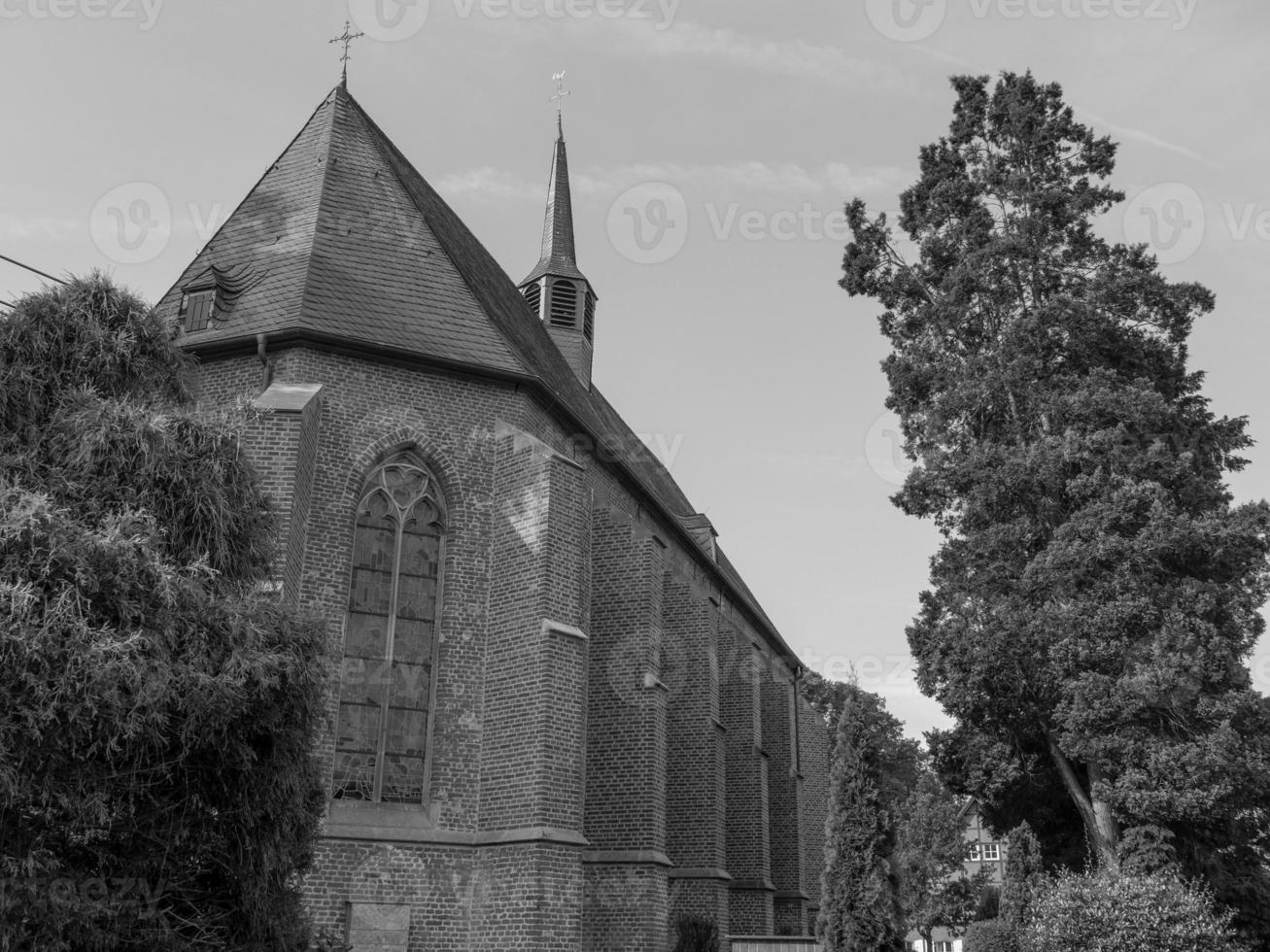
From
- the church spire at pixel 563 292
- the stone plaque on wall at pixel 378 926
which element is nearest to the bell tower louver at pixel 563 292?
the church spire at pixel 563 292

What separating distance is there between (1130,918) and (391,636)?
10.3m

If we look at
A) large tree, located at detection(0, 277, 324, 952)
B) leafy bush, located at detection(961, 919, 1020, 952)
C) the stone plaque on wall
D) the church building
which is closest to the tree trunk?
leafy bush, located at detection(961, 919, 1020, 952)

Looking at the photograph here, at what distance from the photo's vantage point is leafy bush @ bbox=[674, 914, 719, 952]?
15.5 m

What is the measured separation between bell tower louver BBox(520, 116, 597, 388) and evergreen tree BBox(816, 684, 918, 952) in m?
12.7

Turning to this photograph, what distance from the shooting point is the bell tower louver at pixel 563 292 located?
2730 cm

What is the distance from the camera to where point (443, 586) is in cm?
1389

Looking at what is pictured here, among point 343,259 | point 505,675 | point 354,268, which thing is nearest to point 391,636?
point 505,675

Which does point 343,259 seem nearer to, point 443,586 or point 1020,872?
point 443,586

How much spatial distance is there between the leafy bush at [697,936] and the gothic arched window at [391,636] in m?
4.84

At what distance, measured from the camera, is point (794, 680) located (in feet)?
99.7

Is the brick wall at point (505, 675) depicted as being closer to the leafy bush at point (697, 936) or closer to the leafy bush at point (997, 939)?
the leafy bush at point (697, 936)

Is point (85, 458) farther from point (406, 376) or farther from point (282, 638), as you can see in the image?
point (406, 376)

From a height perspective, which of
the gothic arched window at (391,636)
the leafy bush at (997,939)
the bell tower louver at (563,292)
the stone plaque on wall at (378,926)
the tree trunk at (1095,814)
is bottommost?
the leafy bush at (997,939)

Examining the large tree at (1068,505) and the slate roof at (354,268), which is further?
the large tree at (1068,505)
